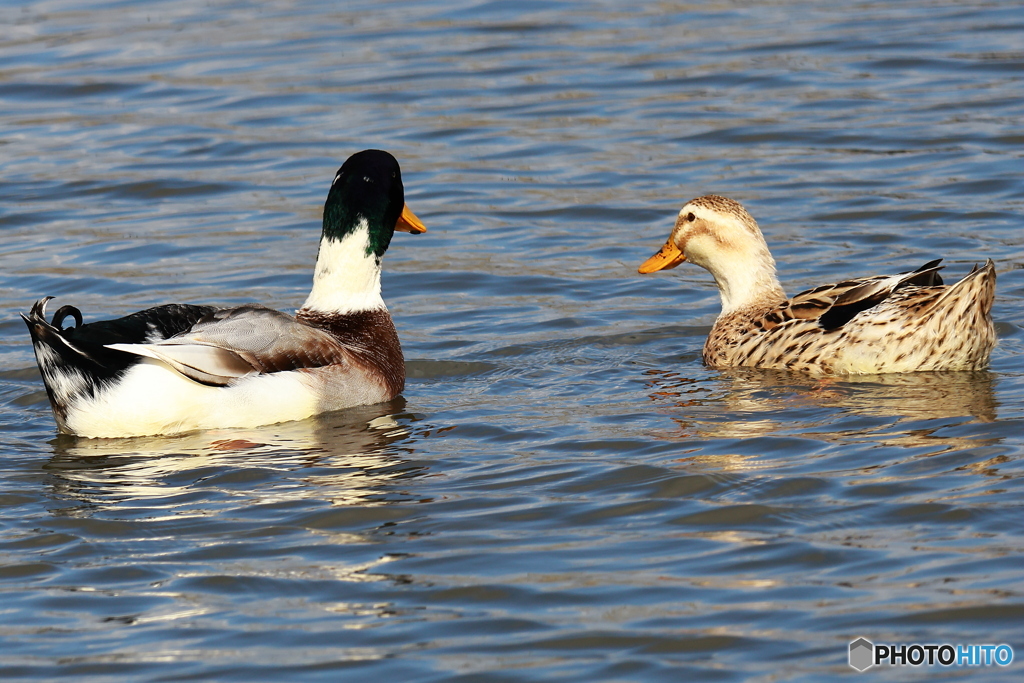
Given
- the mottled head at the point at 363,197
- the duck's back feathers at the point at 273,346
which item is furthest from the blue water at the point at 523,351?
the mottled head at the point at 363,197

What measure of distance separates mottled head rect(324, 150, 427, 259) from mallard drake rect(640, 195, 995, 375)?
6.87ft

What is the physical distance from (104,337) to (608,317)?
3813 mm

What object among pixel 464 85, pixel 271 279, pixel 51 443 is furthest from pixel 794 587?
pixel 464 85

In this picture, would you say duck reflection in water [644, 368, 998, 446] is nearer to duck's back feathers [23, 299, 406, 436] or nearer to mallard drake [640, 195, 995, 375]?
mallard drake [640, 195, 995, 375]

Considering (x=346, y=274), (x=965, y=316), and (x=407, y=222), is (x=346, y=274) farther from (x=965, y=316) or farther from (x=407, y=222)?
(x=965, y=316)

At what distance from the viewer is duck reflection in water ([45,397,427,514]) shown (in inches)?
276

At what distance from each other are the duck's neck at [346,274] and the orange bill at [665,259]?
1.93 m

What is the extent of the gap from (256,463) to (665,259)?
3609 mm

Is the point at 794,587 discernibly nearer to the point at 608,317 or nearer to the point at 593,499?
the point at 593,499

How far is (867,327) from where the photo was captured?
8.58 metres

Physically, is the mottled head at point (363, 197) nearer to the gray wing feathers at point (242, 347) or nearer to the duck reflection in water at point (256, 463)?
the gray wing feathers at point (242, 347)

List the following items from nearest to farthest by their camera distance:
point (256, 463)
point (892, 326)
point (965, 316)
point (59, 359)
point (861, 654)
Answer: point (861, 654) < point (256, 463) < point (59, 359) < point (965, 316) < point (892, 326)

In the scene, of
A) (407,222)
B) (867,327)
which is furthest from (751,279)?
(407,222)

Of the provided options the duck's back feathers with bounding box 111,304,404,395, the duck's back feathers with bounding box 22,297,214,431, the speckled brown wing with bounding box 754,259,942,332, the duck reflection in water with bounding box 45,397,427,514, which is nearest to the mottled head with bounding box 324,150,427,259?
the duck's back feathers with bounding box 111,304,404,395
